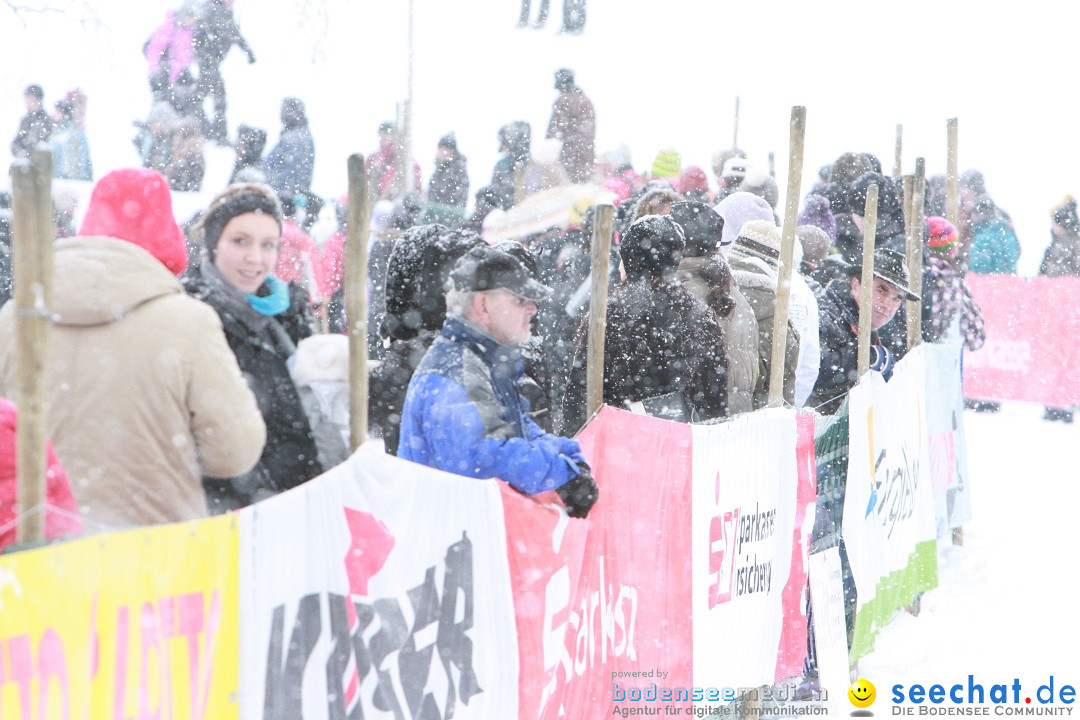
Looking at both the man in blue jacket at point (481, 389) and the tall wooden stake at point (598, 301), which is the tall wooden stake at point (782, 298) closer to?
the tall wooden stake at point (598, 301)

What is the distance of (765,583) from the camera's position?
18.4 feet

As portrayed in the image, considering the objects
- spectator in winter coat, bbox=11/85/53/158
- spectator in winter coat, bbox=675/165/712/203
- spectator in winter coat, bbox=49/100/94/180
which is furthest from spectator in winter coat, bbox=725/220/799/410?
spectator in winter coat, bbox=11/85/53/158

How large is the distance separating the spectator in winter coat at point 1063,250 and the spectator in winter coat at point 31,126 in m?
10.7

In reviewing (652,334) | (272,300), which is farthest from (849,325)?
(272,300)

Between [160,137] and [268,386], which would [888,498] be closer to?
[268,386]

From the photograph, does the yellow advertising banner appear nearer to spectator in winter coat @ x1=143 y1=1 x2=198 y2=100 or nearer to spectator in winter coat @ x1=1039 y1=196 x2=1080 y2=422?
spectator in winter coat @ x1=143 y1=1 x2=198 y2=100

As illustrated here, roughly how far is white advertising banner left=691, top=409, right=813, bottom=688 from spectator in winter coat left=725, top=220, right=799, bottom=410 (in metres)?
0.35

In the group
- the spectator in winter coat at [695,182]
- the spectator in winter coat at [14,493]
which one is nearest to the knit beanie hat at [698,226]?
the spectator in winter coat at [14,493]

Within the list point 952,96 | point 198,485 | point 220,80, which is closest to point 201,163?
point 220,80

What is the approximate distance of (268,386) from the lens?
11.6 ft

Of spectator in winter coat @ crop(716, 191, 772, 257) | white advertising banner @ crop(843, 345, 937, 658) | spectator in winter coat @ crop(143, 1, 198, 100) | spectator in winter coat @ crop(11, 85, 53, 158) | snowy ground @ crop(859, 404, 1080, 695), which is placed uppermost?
spectator in winter coat @ crop(143, 1, 198, 100)

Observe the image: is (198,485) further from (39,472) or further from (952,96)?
(952,96)

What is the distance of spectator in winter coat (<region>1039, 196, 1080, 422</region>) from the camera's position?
617 inches

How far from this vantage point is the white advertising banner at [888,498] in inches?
254
